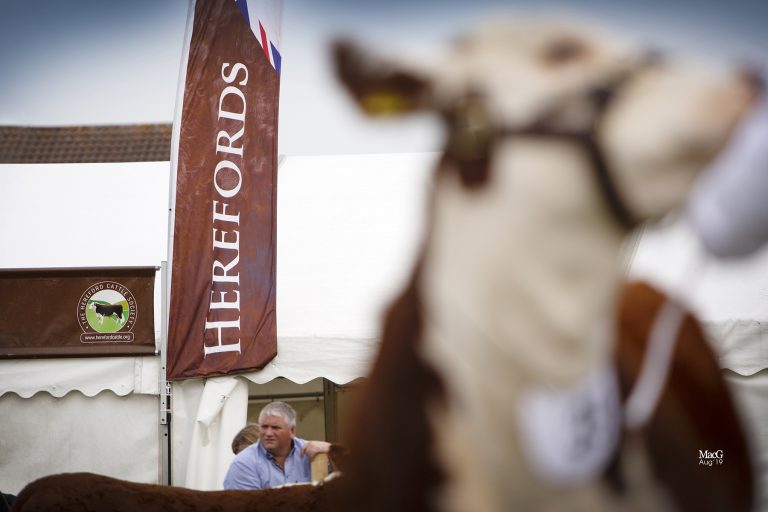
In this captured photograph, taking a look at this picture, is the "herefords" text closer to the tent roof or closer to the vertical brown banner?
the vertical brown banner

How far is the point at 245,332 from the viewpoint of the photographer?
1.70 meters

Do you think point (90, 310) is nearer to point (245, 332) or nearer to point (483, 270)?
point (245, 332)

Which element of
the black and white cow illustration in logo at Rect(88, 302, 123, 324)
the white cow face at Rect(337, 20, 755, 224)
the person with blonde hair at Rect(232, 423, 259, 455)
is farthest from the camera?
the person with blonde hair at Rect(232, 423, 259, 455)

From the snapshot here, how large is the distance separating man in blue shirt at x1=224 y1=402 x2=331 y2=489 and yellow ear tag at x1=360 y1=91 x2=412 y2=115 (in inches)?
28.5

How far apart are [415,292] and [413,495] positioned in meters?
0.15

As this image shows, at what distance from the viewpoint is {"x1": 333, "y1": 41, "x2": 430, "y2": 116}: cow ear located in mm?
588

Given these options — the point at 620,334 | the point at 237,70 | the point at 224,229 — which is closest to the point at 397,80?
the point at 620,334

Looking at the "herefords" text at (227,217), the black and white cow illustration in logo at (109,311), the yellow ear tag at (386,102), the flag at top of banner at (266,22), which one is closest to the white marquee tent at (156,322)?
the black and white cow illustration in logo at (109,311)

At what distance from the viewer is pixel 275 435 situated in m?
1.57

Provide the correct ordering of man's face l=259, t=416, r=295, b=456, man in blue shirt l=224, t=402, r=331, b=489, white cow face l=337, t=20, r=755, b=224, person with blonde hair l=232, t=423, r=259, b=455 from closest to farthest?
white cow face l=337, t=20, r=755, b=224 → man in blue shirt l=224, t=402, r=331, b=489 → man's face l=259, t=416, r=295, b=456 → person with blonde hair l=232, t=423, r=259, b=455

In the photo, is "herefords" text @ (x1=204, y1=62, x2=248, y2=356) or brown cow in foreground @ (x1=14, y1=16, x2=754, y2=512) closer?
brown cow in foreground @ (x1=14, y1=16, x2=754, y2=512)

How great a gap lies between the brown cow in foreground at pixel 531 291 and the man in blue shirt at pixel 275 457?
66 centimetres
